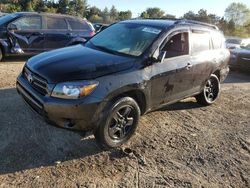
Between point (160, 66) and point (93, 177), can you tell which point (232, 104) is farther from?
point (93, 177)

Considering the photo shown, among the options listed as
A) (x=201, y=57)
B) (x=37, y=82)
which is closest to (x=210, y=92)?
(x=201, y=57)

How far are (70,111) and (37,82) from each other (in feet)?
2.48

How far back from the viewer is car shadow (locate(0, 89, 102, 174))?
3953mm

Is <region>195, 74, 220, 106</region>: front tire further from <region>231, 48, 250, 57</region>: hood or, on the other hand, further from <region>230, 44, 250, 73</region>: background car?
<region>231, 48, 250, 57</region>: hood

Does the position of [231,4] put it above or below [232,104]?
above

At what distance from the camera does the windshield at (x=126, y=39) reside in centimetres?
495

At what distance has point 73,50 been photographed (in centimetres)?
512

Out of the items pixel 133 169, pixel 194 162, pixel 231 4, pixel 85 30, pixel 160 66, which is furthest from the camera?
pixel 231 4

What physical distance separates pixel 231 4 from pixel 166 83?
60.5 metres

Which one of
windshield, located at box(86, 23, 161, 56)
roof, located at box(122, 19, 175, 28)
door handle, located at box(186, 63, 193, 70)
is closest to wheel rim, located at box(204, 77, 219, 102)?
door handle, located at box(186, 63, 193, 70)

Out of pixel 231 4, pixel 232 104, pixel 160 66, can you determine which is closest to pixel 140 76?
pixel 160 66

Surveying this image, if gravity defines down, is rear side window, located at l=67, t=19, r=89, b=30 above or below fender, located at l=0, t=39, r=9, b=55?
above

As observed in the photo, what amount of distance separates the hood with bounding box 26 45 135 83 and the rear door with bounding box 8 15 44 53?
193 inches

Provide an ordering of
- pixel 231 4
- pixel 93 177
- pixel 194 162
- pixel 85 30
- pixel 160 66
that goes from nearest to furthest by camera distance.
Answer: pixel 93 177 < pixel 194 162 < pixel 160 66 < pixel 85 30 < pixel 231 4
